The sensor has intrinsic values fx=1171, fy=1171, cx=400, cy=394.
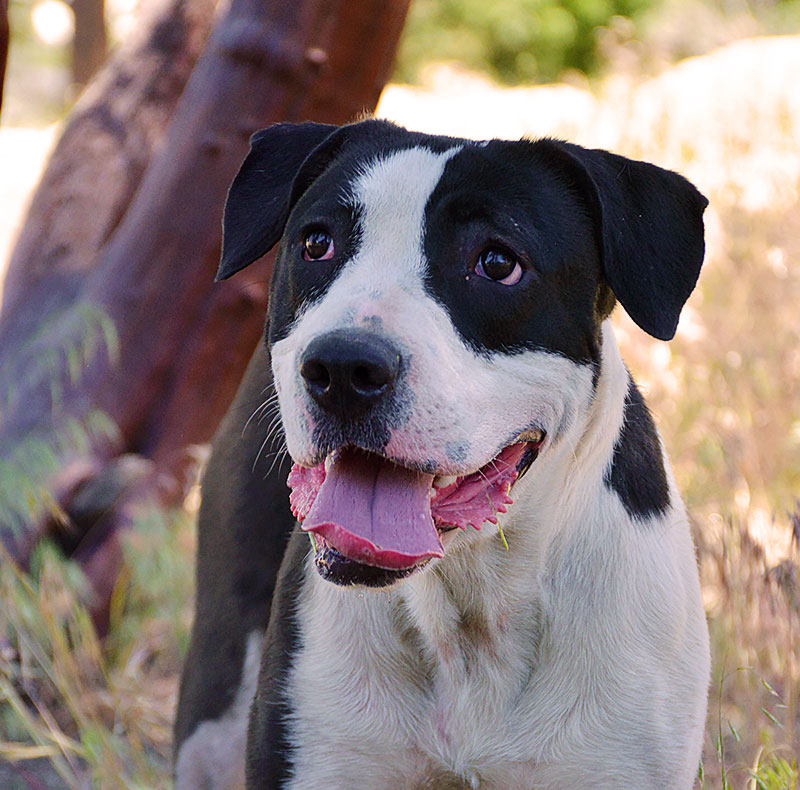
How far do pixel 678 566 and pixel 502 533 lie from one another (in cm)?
39

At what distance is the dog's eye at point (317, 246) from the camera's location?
2285mm

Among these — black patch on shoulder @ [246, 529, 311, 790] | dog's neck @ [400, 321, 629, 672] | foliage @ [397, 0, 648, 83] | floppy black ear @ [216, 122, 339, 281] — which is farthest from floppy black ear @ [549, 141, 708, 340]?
foliage @ [397, 0, 648, 83]

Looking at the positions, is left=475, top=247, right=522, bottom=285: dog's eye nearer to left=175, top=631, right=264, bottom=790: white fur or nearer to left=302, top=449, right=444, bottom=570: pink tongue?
left=302, top=449, right=444, bottom=570: pink tongue

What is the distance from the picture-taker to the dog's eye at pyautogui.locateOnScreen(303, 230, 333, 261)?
2285 mm

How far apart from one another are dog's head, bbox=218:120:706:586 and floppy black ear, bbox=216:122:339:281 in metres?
0.07

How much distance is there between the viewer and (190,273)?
13.5 feet

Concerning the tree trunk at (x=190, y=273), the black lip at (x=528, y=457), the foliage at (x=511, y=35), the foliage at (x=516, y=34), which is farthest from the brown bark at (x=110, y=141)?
the foliage at (x=511, y=35)

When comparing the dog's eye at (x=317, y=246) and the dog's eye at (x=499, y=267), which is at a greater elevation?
the dog's eye at (x=499, y=267)

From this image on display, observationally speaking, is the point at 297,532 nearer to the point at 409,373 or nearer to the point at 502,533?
the point at 502,533

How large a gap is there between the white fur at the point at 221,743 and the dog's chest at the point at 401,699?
1.93 feet

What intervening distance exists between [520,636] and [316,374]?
0.74 metres

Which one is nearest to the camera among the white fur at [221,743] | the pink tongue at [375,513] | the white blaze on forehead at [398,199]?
the pink tongue at [375,513]

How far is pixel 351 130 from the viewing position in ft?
8.30

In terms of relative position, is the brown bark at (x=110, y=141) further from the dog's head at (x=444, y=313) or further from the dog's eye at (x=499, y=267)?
the dog's eye at (x=499, y=267)
